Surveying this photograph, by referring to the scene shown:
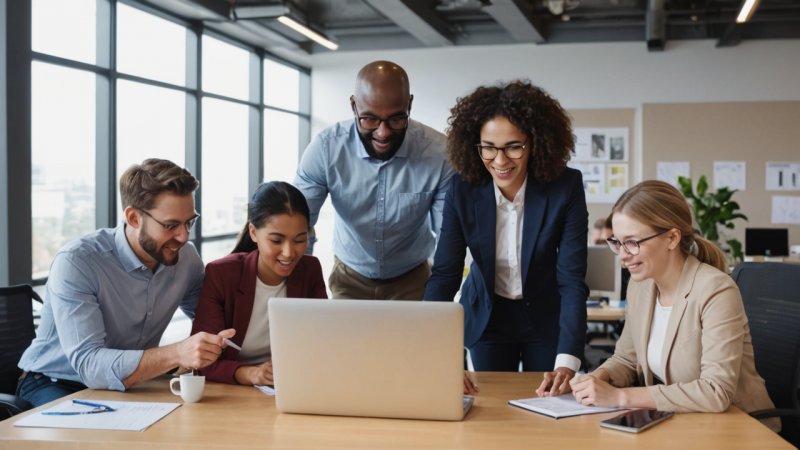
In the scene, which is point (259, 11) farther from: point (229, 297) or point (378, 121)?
point (229, 297)

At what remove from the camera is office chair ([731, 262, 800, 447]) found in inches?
99.6

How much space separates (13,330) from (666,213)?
2343mm

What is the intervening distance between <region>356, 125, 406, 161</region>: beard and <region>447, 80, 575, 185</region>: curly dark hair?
0.92ft

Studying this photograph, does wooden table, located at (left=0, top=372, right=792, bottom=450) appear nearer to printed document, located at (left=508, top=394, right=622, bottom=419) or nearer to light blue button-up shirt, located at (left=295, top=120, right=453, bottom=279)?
printed document, located at (left=508, top=394, right=622, bottom=419)

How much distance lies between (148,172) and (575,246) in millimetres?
1324

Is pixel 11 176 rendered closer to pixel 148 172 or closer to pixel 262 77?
pixel 148 172

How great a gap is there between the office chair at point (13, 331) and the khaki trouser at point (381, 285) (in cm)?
117

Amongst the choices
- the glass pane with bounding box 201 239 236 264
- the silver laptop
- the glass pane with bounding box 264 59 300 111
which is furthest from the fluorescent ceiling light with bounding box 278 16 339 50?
the silver laptop

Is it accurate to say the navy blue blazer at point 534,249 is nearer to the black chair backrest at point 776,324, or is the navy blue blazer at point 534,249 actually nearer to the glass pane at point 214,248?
the black chair backrest at point 776,324

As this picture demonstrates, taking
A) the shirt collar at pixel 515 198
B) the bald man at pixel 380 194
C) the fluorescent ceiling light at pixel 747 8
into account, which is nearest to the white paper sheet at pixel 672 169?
the fluorescent ceiling light at pixel 747 8

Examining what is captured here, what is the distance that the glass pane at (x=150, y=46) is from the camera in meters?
6.29

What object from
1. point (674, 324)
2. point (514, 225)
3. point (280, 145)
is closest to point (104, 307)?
point (514, 225)

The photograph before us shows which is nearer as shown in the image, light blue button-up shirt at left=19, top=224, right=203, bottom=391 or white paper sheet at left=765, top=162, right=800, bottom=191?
light blue button-up shirt at left=19, top=224, right=203, bottom=391

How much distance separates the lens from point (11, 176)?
188 inches
